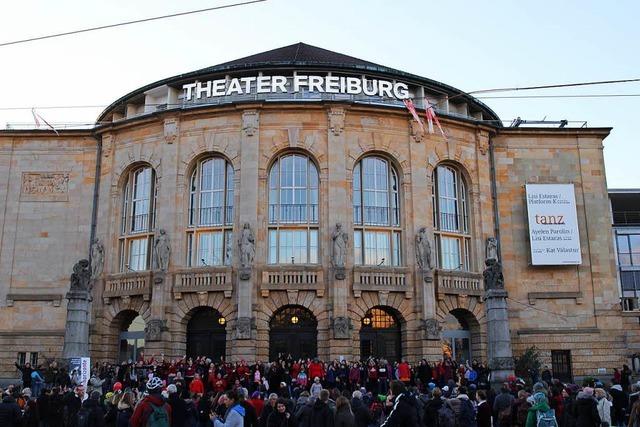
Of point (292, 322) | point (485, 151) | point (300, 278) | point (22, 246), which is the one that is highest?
point (485, 151)

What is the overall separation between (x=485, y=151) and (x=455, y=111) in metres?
3.68

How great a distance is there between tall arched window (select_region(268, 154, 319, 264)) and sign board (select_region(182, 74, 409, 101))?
4058mm

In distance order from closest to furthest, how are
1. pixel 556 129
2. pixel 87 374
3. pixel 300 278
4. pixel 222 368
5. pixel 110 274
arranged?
1. pixel 87 374
2. pixel 222 368
3. pixel 300 278
4. pixel 110 274
5. pixel 556 129

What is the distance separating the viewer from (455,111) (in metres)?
39.9

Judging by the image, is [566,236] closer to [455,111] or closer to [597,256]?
[597,256]

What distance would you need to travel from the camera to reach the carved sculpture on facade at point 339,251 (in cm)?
3228

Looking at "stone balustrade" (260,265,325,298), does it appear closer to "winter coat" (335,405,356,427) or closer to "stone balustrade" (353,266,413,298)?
"stone balustrade" (353,266,413,298)

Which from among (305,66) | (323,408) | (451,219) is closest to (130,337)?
(305,66)

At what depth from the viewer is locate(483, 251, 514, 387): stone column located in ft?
81.7

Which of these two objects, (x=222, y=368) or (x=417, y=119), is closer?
(x=222, y=368)

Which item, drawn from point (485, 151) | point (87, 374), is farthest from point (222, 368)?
point (485, 151)

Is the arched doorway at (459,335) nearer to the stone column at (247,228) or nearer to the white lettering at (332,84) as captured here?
the stone column at (247,228)

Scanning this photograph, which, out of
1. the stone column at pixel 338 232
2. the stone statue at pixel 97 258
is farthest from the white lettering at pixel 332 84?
the stone statue at pixel 97 258

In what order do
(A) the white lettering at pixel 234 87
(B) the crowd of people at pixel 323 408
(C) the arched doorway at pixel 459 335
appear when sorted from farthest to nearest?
(A) the white lettering at pixel 234 87 < (C) the arched doorway at pixel 459 335 < (B) the crowd of people at pixel 323 408
